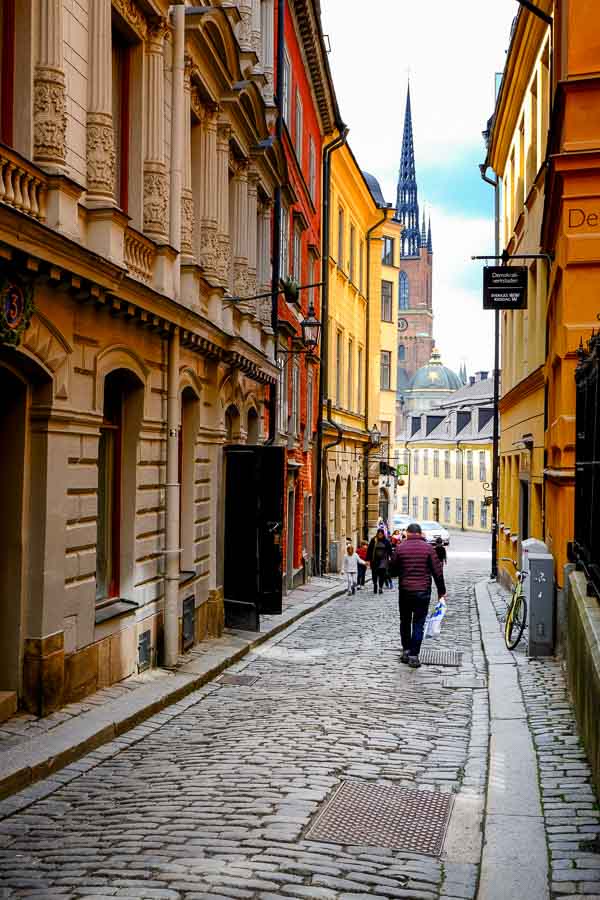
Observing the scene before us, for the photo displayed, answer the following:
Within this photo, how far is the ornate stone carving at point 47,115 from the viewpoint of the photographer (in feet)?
28.5

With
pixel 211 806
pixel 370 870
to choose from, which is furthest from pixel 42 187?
pixel 370 870

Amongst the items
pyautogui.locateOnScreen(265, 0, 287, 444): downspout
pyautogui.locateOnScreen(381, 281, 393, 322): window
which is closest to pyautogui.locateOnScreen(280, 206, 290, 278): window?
pyautogui.locateOnScreen(265, 0, 287, 444): downspout

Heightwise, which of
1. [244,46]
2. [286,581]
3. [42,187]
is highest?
[244,46]

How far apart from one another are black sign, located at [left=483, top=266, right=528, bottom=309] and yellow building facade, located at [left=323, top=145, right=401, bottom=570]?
14514 millimetres

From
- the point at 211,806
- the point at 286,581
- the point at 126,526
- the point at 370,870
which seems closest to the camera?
the point at 370,870

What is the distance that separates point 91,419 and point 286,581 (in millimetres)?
14986

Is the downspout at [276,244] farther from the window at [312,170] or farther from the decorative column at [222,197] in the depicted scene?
the window at [312,170]

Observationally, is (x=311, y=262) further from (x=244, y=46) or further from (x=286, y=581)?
(x=244, y=46)

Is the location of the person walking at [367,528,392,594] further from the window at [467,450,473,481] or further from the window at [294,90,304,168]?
the window at [467,450,473,481]

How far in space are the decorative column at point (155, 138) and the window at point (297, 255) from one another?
13.1 metres

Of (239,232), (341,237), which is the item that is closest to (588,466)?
(239,232)

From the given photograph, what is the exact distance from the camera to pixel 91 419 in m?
9.77

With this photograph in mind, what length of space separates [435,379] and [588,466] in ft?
422

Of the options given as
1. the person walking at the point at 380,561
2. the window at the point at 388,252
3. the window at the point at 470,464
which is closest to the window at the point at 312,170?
the person walking at the point at 380,561
